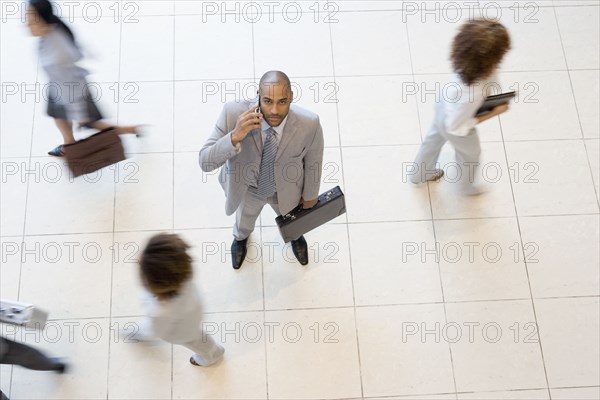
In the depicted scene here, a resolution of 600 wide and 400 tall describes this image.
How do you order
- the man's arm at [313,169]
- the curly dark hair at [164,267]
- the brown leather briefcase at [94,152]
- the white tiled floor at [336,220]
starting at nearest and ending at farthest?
the curly dark hair at [164,267] → the man's arm at [313,169] → the white tiled floor at [336,220] → the brown leather briefcase at [94,152]

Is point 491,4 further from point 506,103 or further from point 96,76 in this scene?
point 96,76

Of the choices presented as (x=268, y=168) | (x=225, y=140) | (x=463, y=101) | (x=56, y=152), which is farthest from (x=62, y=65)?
(x=463, y=101)

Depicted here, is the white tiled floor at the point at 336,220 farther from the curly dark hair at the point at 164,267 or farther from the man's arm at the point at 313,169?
the curly dark hair at the point at 164,267

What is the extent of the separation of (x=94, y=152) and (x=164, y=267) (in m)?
1.65

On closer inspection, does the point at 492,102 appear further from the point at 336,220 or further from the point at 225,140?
the point at 225,140

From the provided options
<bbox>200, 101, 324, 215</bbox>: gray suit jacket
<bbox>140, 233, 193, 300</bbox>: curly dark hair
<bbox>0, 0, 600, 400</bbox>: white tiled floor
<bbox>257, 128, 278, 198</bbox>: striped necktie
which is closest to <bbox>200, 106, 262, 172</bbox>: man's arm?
<bbox>200, 101, 324, 215</bbox>: gray suit jacket

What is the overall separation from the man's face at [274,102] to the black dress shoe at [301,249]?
48.0 inches

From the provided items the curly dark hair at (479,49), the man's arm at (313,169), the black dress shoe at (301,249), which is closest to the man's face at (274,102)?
the man's arm at (313,169)

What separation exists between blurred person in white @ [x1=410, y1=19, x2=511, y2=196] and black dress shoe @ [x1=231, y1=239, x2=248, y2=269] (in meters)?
1.45

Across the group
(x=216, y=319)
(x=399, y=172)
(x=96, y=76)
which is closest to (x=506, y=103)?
Result: (x=399, y=172)

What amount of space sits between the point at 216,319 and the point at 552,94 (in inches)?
122

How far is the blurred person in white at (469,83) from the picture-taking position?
3.22m

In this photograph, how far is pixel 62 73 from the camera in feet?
12.2

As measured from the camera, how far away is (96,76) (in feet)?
15.1
